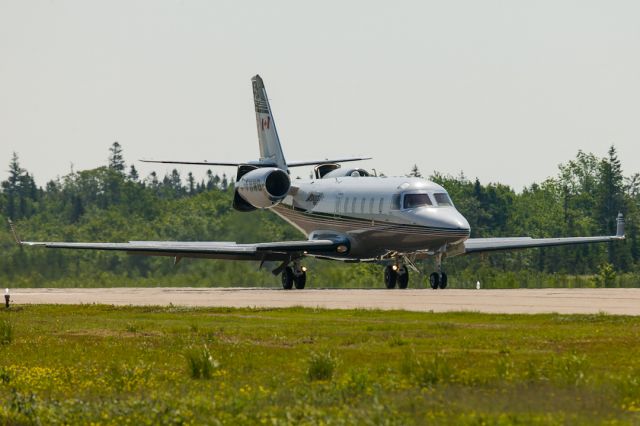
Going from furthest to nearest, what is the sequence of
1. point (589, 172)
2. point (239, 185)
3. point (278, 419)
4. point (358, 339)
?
point (589, 172) → point (239, 185) → point (358, 339) → point (278, 419)

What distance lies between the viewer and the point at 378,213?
5316 centimetres

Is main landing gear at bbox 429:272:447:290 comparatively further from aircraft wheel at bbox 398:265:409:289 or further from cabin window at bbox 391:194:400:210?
cabin window at bbox 391:194:400:210

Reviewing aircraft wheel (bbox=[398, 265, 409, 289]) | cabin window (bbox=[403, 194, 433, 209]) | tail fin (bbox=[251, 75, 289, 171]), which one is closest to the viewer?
cabin window (bbox=[403, 194, 433, 209])

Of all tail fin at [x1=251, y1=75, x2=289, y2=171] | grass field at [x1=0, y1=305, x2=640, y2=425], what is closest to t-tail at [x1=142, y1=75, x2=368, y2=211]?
tail fin at [x1=251, y1=75, x2=289, y2=171]

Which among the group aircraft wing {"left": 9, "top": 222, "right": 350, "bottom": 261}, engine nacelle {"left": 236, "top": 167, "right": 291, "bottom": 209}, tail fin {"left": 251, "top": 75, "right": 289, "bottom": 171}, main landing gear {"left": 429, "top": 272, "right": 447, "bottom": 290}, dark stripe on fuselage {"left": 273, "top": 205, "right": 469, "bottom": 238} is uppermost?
tail fin {"left": 251, "top": 75, "right": 289, "bottom": 171}

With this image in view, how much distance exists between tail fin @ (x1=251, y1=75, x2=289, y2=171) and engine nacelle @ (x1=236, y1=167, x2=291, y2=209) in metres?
3.89

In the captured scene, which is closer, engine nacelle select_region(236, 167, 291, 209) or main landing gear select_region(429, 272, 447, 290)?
main landing gear select_region(429, 272, 447, 290)

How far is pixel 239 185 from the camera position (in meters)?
57.6

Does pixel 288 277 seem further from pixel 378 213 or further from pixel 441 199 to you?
pixel 441 199

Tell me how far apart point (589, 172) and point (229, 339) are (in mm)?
114414

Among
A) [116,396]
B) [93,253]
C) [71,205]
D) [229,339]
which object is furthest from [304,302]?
[71,205]

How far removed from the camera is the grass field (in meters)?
17.3

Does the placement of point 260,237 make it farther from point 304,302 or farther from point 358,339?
point 358,339

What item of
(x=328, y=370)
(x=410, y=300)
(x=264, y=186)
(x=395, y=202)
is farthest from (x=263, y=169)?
(x=328, y=370)
